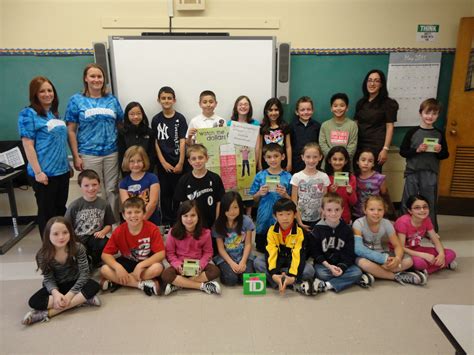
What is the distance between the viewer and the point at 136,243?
2.40 metres

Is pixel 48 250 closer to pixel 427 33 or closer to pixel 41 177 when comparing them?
pixel 41 177

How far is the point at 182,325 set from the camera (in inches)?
78.7

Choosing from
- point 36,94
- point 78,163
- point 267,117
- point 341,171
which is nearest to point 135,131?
point 78,163

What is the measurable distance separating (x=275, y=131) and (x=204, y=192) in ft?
3.02

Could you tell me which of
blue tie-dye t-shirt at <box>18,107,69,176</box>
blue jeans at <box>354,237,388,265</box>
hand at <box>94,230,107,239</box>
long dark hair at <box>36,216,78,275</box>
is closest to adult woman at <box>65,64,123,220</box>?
blue tie-dye t-shirt at <box>18,107,69,176</box>

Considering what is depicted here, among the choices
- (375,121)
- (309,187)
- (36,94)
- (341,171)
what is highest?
(36,94)

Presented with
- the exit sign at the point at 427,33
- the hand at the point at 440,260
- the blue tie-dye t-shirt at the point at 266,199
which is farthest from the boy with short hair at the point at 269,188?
the exit sign at the point at 427,33

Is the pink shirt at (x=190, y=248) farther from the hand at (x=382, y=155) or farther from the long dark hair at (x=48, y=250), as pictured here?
the hand at (x=382, y=155)

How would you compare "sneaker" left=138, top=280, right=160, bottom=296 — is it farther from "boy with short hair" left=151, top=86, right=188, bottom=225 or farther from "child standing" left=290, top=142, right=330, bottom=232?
"child standing" left=290, top=142, right=330, bottom=232

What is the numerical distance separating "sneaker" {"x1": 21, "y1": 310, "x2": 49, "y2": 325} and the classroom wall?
7.72ft

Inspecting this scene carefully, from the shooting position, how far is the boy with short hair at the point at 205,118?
308 centimetres

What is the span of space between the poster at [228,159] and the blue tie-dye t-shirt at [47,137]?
110cm

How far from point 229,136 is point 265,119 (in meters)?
0.38

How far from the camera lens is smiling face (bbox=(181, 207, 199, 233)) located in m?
2.34
